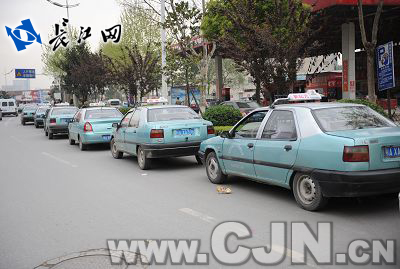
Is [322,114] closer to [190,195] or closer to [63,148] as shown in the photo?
[190,195]

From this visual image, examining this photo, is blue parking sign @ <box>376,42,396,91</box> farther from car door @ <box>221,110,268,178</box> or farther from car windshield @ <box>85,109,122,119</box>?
car windshield @ <box>85,109,122,119</box>

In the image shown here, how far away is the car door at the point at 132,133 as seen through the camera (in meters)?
10.8

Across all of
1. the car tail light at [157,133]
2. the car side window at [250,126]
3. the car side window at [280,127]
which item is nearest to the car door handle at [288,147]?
the car side window at [280,127]

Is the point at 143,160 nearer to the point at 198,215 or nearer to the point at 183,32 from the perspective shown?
the point at 198,215

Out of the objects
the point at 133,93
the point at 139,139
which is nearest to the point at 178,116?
the point at 139,139

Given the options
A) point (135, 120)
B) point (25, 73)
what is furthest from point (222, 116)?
point (25, 73)

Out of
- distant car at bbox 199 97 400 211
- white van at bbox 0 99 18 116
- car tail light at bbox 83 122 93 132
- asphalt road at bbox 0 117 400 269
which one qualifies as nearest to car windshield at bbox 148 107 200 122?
asphalt road at bbox 0 117 400 269

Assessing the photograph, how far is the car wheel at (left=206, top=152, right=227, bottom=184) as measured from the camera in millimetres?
8297

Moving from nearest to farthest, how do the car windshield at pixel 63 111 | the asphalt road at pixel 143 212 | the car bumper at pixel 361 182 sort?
1. the asphalt road at pixel 143 212
2. the car bumper at pixel 361 182
3. the car windshield at pixel 63 111

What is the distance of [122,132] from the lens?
11.7m

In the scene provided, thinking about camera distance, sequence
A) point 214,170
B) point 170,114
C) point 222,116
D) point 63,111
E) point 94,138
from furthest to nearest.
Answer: point 63,111 → point 222,116 → point 94,138 → point 170,114 → point 214,170

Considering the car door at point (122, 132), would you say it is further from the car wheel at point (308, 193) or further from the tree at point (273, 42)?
the car wheel at point (308, 193)

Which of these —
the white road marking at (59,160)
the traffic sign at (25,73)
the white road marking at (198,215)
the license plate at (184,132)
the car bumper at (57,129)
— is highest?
the traffic sign at (25,73)

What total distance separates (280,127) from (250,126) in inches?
36.3
